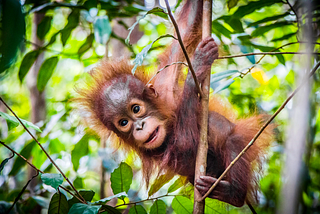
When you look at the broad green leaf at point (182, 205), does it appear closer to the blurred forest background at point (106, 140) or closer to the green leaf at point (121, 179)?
the blurred forest background at point (106, 140)

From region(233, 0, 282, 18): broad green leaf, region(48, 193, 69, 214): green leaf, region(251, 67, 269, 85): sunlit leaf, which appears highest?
region(233, 0, 282, 18): broad green leaf

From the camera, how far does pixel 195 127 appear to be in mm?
2117

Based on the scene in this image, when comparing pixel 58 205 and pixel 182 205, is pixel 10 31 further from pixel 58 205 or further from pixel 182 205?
pixel 182 205

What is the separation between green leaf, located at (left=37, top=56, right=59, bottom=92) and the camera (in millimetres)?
2592

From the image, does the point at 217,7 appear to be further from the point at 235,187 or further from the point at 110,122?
the point at 235,187

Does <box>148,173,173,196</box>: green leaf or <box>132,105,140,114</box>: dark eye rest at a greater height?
<box>132,105,140,114</box>: dark eye

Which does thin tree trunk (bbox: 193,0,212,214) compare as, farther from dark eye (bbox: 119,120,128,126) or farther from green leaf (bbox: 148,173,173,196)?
dark eye (bbox: 119,120,128,126)

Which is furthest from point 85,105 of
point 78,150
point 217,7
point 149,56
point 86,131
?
point 217,7

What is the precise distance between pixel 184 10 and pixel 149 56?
1.09m

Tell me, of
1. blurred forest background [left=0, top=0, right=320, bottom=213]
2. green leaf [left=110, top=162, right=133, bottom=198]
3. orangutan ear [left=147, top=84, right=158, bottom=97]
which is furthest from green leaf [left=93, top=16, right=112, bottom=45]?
green leaf [left=110, top=162, right=133, bottom=198]

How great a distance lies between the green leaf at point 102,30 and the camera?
2.17 meters

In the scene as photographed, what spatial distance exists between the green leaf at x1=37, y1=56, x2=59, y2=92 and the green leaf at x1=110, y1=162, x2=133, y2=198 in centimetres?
124

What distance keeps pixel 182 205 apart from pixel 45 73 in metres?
1.72

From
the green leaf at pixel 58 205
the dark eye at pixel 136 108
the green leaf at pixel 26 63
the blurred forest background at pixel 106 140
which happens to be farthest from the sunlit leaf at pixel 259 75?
the green leaf at pixel 58 205
